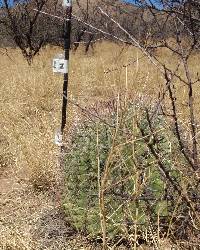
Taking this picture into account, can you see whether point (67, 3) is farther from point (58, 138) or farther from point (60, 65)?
point (58, 138)

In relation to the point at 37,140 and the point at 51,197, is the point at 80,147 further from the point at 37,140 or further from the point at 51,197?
the point at 37,140

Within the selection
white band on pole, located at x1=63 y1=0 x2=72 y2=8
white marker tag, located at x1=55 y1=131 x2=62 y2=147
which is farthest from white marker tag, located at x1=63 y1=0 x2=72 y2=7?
white marker tag, located at x1=55 y1=131 x2=62 y2=147

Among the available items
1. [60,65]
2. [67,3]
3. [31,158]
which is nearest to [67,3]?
[67,3]

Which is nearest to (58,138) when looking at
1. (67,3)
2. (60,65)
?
(60,65)

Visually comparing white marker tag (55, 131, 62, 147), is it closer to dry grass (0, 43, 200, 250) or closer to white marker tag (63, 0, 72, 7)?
dry grass (0, 43, 200, 250)

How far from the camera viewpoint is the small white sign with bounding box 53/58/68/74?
4172 millimetres

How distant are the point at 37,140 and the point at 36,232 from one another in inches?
55.7

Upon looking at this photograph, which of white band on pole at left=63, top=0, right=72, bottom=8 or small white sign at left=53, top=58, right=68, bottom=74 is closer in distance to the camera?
white band on pole at left=63, top=0, right=72, bottom=8

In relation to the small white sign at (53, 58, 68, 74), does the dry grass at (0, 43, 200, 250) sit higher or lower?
lower

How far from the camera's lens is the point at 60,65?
4195 mm

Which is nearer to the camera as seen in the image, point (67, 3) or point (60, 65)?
point (67, 3)

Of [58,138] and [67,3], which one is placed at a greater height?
[67,3]

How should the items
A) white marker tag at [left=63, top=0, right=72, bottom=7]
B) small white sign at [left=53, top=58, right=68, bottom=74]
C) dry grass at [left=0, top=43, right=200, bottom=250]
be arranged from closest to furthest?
dry grass at [left=0, top=43, right=200, bottom=250], white marker tag at [left=63, top=0, right=72, bottom=7], small white sign at [left=53, top=58, right=68, bottom=74]

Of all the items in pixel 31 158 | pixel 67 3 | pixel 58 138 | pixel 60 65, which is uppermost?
pixel 67 3
